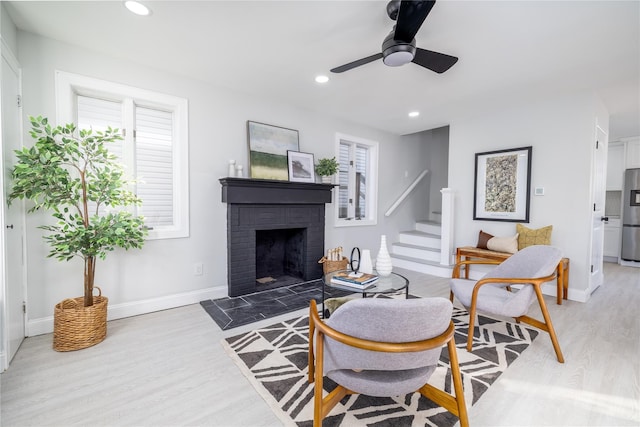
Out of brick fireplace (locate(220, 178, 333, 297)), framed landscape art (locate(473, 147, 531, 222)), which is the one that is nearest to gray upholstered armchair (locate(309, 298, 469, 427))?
brick fireplace (locate(220, 178, 333, 297))

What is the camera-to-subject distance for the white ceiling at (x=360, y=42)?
1.94 metres

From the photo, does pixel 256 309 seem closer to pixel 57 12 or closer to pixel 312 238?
pixel 312 238

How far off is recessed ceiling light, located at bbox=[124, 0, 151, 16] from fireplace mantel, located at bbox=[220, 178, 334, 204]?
5.11 ft

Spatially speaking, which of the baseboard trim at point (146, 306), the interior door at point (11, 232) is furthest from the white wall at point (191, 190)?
the interior door at point (11, 232)

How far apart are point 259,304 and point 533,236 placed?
346cm

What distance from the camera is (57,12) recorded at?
6.71 ft

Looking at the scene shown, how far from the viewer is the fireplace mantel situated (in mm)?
3186

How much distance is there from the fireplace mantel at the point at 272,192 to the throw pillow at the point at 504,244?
2271mm

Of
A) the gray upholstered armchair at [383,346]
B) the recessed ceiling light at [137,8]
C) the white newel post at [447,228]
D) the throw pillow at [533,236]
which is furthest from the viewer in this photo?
the white newel post at [447,228]

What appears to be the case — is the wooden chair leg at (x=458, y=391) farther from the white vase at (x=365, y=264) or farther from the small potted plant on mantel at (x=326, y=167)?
the small potted plant on mantel at (x=326, y=167)

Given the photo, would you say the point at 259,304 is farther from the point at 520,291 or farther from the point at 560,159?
the point at 560,159

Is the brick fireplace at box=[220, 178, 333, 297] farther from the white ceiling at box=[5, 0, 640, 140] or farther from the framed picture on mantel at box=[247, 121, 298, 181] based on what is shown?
the white ceiling at box=[5, 0, 640, 140]

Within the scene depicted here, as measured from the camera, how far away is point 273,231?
397 cm

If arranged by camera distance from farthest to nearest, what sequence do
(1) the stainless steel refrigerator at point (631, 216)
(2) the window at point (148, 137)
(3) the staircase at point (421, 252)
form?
(1) the stainless steel refrigerator at point (631, 216) < (3) the staircase at point (421, 252) < (2) the window at point (148, 137)
